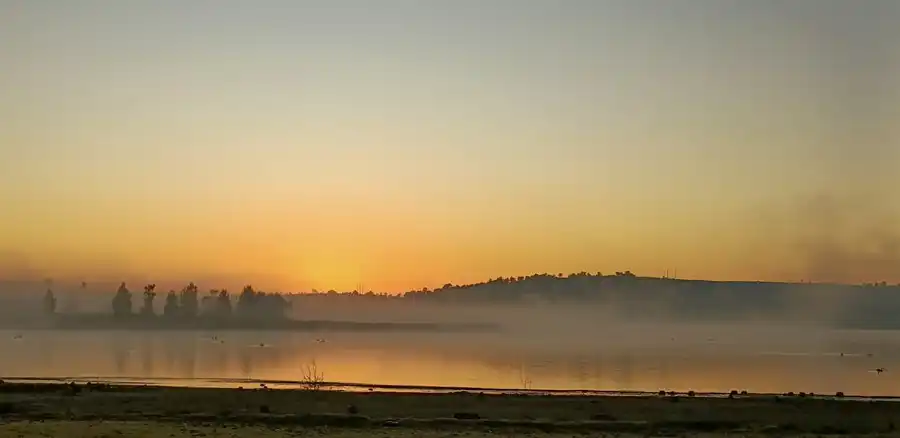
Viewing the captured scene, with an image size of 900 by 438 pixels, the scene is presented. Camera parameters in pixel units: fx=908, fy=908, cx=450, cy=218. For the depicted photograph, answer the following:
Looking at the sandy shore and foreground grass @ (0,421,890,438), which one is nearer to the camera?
foreground grass @ (0,421,890,438)

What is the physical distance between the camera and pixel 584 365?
6725cm

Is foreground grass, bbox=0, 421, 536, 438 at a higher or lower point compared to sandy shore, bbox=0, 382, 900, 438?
higher

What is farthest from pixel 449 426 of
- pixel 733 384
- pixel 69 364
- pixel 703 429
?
pixel 69 364

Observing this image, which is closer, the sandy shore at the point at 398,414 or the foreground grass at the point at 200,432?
the foreground grass at the point at 200,432

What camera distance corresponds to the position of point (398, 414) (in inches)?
1026

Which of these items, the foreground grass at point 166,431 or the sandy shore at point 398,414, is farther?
the sandy shore at point 398,414

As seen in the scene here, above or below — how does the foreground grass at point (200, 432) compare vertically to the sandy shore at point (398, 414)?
above

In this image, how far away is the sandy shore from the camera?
21.2 m

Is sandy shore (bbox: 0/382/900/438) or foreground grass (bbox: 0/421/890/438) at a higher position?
foreground grass (bbox: 0/421/890/438)

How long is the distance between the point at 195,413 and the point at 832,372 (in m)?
49.6

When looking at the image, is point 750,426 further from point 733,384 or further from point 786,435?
point 733,384

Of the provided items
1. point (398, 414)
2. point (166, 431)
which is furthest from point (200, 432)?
point (398, 414)

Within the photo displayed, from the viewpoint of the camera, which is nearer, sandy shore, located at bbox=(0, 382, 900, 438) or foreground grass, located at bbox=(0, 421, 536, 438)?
foreground grass, located at bbox=(0, 421, 536, 438)

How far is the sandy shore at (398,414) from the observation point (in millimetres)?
21234
